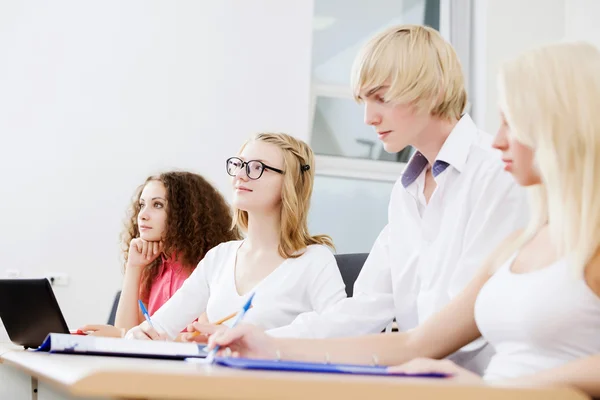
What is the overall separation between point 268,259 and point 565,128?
117 centimetres

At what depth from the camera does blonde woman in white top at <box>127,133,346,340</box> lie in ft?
6.44

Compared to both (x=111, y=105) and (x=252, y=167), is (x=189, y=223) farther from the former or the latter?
(x=111, y=105)

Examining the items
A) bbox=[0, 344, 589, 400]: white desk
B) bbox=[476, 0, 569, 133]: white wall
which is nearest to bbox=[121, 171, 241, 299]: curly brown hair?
bbox=[0, 344, 589, 400]: white desk

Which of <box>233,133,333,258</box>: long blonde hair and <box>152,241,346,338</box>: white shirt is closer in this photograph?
<box>152,241,346,338</box>: white shirt

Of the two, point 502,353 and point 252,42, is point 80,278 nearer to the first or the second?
point 252,42

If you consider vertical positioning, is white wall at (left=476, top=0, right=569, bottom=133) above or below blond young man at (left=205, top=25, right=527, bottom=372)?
above

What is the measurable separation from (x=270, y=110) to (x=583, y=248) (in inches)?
123

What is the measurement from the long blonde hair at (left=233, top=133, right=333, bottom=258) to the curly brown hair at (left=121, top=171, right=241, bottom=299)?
1.29 ft

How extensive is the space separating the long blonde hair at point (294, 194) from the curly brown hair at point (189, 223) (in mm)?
392

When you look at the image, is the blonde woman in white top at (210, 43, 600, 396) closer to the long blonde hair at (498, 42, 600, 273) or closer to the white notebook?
the long blonde hair at (498, 42, 600, 273)

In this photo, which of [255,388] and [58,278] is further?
[58,278]

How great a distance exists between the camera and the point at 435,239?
153 cm

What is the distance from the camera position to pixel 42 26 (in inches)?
147

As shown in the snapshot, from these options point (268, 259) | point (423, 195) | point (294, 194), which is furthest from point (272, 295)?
point (423, 195)
